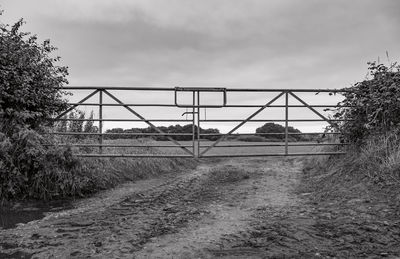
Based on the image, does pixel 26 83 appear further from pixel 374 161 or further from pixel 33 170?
pixel 374 161

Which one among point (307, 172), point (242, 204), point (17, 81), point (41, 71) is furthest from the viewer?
point (307, 172)

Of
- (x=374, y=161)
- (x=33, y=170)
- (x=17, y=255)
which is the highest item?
(x=374, y=161)

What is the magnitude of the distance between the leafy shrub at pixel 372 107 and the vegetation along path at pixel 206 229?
2.62m

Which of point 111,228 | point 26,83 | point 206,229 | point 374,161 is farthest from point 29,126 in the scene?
point 374,161

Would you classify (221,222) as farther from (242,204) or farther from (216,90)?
(216,90)

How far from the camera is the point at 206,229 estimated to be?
4.34m

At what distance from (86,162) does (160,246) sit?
3.87 m

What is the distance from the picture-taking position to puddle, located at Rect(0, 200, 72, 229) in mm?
4887

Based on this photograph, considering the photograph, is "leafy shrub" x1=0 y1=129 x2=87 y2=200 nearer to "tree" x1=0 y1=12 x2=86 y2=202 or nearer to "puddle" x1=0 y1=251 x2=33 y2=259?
"tree" x1=0 y1=12 x2=86 y2=202

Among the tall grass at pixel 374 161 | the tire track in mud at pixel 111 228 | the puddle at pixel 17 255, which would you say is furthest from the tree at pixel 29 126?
the tall grass at pixel 374 161

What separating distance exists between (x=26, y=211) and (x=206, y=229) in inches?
119

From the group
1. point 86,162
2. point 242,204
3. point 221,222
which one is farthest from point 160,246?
point 86,162

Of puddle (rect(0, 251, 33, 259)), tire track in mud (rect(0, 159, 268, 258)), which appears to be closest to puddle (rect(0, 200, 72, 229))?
tire track in mud (rect(0, 159, 268, 258))

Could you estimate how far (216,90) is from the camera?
7836 millimetres
